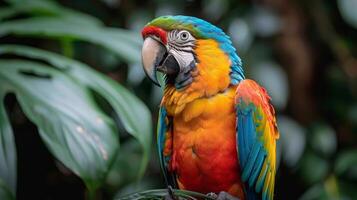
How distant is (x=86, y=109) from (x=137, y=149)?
103cm

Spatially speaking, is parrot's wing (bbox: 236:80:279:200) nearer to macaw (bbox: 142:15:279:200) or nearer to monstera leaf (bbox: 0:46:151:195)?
macaw (bbox: 142:15:279:200)

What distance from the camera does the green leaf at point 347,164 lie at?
2416mm

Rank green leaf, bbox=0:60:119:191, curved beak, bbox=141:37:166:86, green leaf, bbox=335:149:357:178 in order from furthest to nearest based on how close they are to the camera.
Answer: green leaf, bbox=335:149:357:178
green leaf, bbox=0:60:119:191
curved beak, bbox=141:37:166:86

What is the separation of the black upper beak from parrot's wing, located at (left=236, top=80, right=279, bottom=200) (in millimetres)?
142

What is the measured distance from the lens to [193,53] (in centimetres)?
135

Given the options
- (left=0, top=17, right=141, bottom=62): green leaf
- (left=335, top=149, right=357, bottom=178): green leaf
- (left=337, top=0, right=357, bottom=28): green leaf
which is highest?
(left=0, top=17, right=141, bottom=62): green leaf

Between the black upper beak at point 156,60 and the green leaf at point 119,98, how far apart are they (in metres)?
0.24

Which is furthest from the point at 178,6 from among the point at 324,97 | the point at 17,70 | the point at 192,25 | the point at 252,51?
the point at 192,25

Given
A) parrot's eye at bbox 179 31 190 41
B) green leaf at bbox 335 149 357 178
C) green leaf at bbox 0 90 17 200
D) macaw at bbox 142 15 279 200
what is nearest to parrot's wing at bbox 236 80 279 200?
macaw at bbox 142 15 279 200

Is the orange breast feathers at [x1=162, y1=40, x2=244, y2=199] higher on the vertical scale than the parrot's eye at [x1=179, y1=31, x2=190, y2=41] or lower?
lower

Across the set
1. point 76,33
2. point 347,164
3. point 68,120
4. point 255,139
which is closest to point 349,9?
point 347,164

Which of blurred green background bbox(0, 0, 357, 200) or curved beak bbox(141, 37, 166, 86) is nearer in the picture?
curved beak bbox(141, 37, 166, 86)

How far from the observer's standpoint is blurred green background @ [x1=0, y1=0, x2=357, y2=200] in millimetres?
1971

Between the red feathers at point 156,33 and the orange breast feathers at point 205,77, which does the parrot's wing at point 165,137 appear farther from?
the red feathers at point 156,33
